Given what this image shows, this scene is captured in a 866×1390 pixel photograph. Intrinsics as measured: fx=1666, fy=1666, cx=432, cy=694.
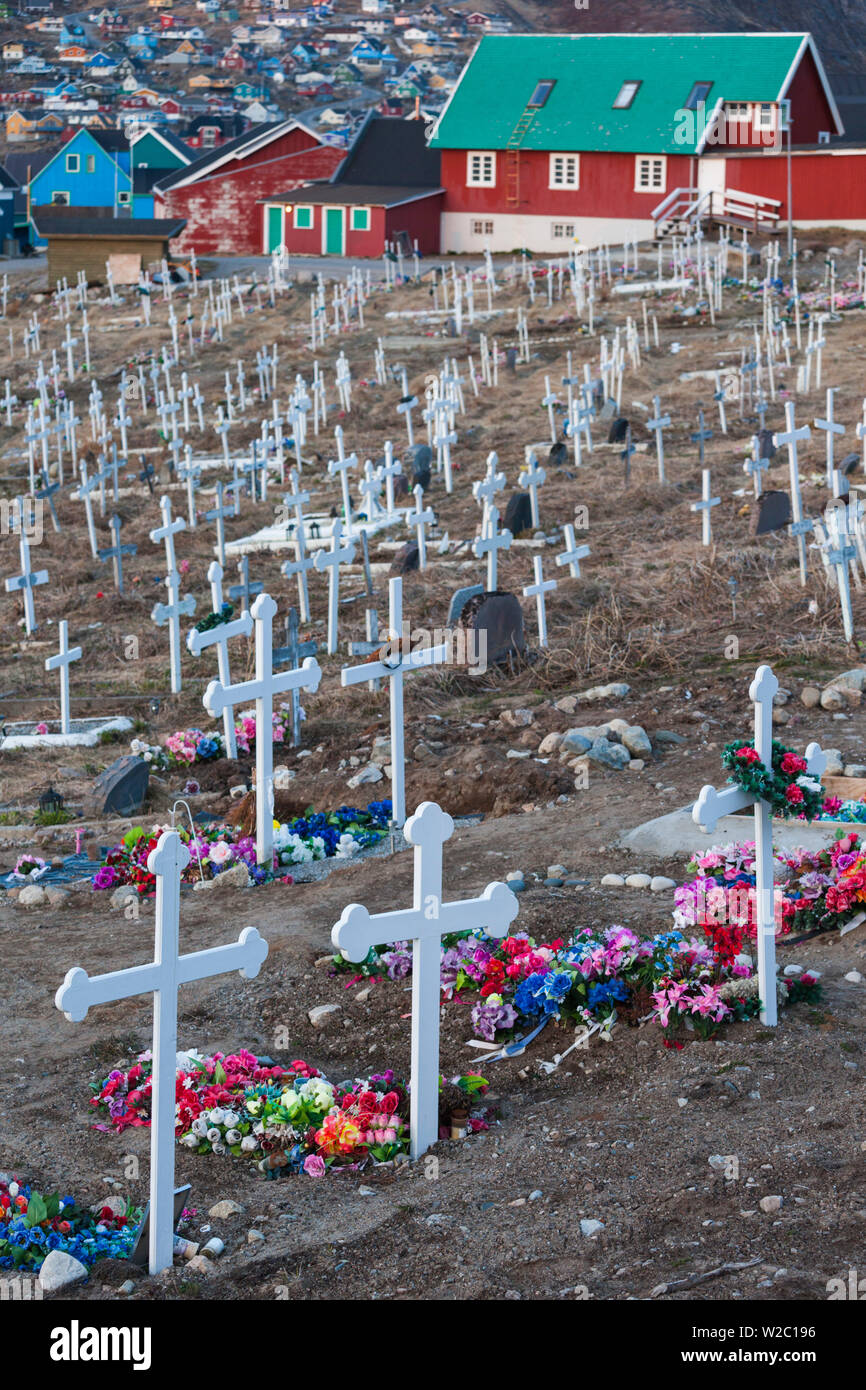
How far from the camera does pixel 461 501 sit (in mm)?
23312

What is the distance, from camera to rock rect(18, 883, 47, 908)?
1057 centimetres

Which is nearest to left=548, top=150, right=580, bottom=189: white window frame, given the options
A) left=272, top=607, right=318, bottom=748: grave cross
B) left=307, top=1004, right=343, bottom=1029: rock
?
left=272, top=607, right=318, bottom=748: grave cross

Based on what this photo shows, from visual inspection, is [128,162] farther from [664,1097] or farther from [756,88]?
[664,1097]

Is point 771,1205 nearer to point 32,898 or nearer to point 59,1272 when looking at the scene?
point 59,1272

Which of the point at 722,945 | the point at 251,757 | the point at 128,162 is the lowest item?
the point at 251,757

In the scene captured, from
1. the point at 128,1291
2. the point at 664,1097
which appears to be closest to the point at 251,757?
the point at 664,1097

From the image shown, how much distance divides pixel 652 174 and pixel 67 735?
38.1 meters

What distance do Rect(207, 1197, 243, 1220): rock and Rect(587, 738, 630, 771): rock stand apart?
607 centimetres

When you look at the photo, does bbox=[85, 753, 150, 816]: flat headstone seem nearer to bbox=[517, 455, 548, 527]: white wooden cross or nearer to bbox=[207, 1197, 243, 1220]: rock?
bbox=[207, 1197, 243, 1220]: rock

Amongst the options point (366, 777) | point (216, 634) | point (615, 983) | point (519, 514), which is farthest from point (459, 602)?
point (615, 983)

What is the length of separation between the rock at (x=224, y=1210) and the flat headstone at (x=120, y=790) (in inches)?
258

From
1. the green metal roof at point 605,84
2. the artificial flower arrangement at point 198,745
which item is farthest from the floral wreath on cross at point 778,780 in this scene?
the green metal roof at point 605,84

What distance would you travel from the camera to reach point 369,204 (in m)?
50.0

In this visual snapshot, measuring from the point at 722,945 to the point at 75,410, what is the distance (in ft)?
100
